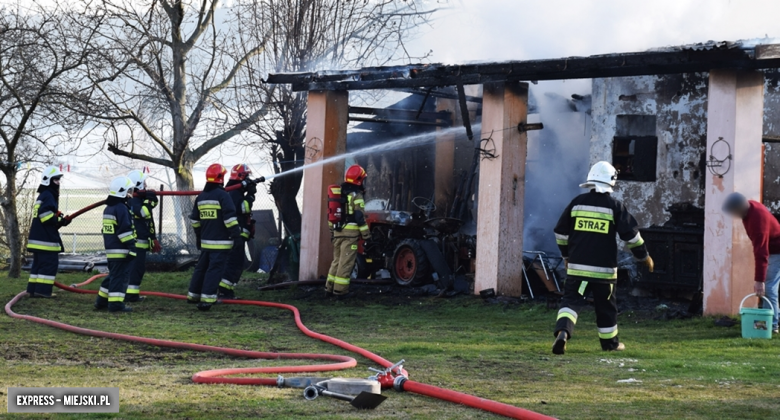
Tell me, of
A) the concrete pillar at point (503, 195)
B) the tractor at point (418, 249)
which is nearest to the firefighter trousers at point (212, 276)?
the tractor at point (418, 249)

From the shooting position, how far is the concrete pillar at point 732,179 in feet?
35.0

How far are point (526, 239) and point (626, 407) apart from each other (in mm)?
10919

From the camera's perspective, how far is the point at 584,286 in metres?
8.40

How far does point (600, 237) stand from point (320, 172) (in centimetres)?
751

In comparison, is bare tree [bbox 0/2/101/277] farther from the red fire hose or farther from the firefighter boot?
the firefighter boot

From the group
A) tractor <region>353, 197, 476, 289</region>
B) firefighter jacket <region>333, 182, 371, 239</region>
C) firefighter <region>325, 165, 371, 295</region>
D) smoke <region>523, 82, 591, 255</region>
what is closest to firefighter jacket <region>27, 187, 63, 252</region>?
firefighter <region>325, 165, 371, 295</region>

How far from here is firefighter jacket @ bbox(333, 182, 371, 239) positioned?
1332 centimetres

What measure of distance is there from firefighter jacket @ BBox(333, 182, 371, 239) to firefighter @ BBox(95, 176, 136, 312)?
328 cm

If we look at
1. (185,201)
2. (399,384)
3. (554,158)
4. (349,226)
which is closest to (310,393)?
(399,384)

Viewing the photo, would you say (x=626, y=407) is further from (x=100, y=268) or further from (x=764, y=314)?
(x=100, y=268)

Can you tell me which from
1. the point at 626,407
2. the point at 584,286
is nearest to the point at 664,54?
the point at 584,286

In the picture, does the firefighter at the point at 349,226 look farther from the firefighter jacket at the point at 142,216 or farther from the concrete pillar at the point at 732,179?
the concrete pillar at the point at 732,179

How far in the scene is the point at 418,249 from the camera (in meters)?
14.0

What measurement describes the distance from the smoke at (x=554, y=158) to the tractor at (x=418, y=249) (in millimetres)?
2499
